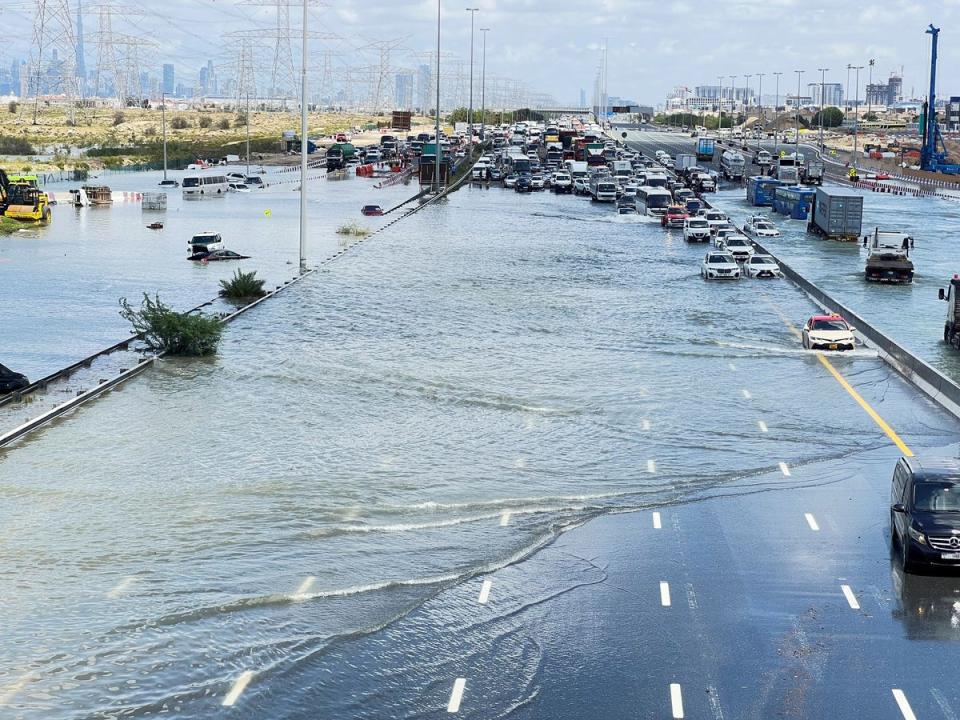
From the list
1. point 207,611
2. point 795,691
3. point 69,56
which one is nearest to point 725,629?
point 795,691

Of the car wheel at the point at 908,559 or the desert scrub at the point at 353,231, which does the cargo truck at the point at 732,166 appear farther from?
the car wheel at the point at 908,559

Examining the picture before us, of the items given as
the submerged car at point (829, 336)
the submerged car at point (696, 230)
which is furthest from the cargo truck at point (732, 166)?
the submerged car at point (829, 336)

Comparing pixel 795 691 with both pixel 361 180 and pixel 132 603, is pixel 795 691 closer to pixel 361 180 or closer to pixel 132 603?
pixel 132 603

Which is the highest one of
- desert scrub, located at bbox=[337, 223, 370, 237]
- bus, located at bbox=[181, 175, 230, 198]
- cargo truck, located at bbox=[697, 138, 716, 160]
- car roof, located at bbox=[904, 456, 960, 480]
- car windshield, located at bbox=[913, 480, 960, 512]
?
cargo truck, located at bbox=[697, 138, 716, 160]

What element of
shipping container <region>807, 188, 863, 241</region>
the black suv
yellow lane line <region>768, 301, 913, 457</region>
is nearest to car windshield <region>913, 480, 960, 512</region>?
the black suv

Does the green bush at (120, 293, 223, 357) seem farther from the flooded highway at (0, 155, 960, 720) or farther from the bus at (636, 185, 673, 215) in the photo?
the bus at (636, 185, 673, 215)

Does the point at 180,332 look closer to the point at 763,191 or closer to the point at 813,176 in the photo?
the point at 763,191
